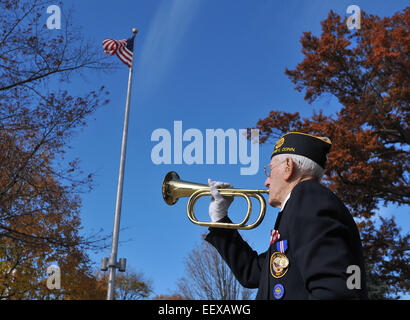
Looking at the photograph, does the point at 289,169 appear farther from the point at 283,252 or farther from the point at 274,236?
the point at 283,252

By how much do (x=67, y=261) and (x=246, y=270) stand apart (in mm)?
13467

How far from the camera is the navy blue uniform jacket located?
188 centimetres

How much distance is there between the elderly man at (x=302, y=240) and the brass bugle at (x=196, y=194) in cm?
13

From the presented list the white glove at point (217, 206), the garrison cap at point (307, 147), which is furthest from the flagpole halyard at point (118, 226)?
the garrison cap at point (307, 147)

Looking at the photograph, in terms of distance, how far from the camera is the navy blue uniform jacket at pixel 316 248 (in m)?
1.88

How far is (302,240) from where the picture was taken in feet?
6.79

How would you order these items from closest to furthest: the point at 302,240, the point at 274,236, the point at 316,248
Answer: the point at 316,248, the point at 302,240, the point at 274,236

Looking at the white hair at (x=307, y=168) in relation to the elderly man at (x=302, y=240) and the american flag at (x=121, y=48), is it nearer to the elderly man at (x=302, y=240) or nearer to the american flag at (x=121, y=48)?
the elderly man at (x=302, y=240)

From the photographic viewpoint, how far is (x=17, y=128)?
919 centimetres

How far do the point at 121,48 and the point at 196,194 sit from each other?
47.1 feet

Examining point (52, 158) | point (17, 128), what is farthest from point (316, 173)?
point (52, 158)

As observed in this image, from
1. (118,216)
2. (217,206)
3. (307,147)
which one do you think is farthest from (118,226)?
(307,147)
